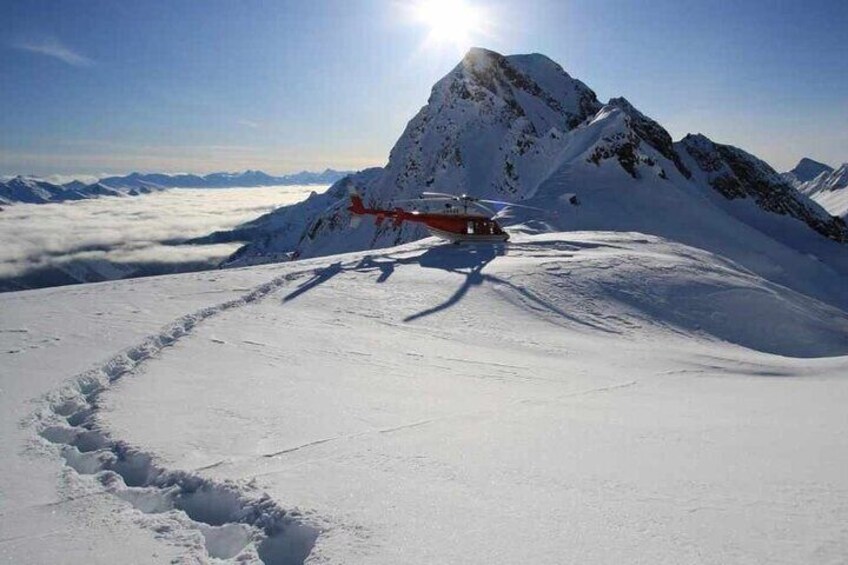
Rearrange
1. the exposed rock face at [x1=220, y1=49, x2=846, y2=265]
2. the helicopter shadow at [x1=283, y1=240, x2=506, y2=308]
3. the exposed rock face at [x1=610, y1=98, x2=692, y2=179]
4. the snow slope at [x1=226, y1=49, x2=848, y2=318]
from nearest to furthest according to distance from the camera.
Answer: the helicopter shadow at [x1=283, y1=240, x2=506, y2=308] → the snow slope at [x1=226, y1=49, x2=848, y2=318] → the exposed rock face at [x1=220, y1=49, x2=846, y2=265] → the exposed rock face at [x1=610, y1=98, x2=692, y2=179]

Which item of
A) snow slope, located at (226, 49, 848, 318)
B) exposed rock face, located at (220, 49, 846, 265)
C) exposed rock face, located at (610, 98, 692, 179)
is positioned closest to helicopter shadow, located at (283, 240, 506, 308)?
snow slope, located at (226, 49, 848, 318)

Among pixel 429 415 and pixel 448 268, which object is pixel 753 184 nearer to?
pixel 448 268

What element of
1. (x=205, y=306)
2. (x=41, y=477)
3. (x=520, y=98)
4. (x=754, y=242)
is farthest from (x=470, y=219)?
(x=520, y=98)

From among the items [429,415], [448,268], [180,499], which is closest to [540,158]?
[448,268]

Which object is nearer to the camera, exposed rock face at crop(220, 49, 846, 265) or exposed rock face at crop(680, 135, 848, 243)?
exposed rock face at crop(220, 49, 846, 265)

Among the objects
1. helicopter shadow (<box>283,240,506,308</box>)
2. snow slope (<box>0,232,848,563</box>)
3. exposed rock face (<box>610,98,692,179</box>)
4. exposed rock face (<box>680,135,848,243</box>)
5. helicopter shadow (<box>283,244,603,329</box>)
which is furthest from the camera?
exposed rock face (<box>680,135,848,243</box>)

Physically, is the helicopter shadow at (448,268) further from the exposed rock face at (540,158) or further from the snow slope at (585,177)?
the exposed rock face at (540,158)

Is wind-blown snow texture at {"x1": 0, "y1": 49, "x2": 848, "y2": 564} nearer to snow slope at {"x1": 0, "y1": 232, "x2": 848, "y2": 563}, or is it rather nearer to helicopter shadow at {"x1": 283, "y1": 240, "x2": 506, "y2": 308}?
snow slope at {"x1": 0, "y1": 232, "x2": 848, "y2": 563}
